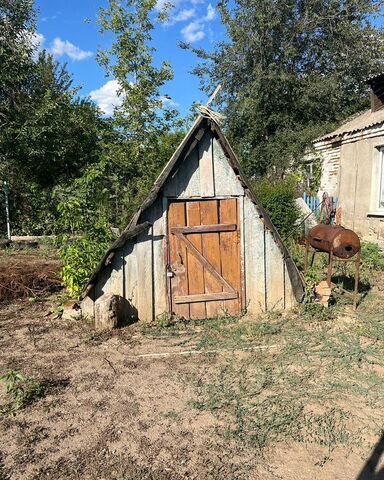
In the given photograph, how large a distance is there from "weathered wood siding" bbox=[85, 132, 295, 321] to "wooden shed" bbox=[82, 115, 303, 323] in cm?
2

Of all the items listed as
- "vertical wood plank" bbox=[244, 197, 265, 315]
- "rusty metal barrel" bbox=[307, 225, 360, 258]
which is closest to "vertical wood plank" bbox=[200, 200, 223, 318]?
"vertical wood plank" bbox=[244, 197, 265, 315]

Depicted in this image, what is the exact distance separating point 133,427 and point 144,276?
281cm

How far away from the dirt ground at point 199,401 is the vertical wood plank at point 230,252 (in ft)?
1.22

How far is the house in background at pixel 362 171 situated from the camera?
11.6 metres

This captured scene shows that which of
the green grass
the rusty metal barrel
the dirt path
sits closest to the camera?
the dirt path

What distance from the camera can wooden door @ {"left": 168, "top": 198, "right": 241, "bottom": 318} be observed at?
6301 mm

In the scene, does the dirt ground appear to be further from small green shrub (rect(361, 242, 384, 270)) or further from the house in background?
the house in background

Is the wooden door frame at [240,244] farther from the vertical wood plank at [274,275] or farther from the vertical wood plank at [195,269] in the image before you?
the vertical wood plank at [274,275]

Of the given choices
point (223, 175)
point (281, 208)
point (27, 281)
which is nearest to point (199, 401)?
point (223, 175)

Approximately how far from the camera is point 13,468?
123 inches

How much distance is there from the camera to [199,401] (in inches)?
162

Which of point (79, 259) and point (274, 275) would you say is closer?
point (274, 275)

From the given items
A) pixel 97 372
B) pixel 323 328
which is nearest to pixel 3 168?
pixel 97 372

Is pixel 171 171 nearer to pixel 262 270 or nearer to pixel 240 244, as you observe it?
pixel 240 244
